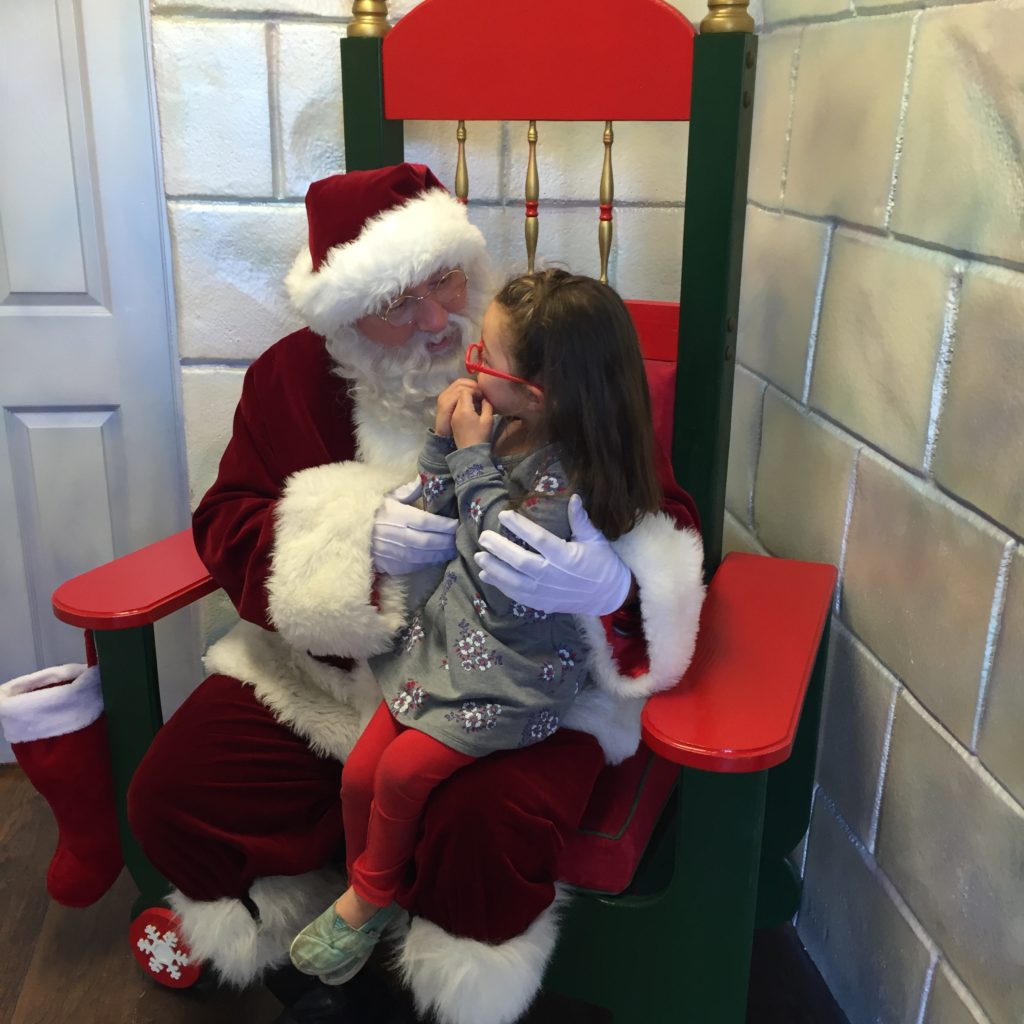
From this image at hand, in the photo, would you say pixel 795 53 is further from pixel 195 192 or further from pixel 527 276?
pixel 195 192

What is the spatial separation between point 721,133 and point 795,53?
31 centimetres

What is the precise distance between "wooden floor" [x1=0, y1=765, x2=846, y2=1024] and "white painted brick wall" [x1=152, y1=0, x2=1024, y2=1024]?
6cm

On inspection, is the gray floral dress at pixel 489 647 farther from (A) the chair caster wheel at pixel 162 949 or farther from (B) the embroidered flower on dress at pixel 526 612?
(A) the chair caster wheel at pixel 162 949

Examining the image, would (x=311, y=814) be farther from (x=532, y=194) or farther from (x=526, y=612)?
(x=532, y=194)

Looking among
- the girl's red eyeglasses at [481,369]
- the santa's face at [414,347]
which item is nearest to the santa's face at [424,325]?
the santa's face at [414,347]

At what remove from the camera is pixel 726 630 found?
118 centimetres

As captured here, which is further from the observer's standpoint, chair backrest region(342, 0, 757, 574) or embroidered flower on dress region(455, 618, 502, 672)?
chair backrest region(342, 0, 757, 574)

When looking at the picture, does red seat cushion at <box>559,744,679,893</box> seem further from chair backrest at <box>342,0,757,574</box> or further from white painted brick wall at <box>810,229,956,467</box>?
white painted brick wall at <box>810,229,956,467</box>

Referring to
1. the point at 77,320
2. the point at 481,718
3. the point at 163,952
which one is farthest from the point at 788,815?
the point at 77,320

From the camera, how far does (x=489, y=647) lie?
1.11 meters

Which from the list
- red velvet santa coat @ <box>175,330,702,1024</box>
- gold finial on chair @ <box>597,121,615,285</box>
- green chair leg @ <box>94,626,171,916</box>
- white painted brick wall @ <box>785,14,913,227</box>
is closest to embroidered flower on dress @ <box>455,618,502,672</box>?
red velvet santa coat @ <box>175,330,702,1024</box>

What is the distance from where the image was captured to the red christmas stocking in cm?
129

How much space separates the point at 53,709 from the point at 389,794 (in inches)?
19.1

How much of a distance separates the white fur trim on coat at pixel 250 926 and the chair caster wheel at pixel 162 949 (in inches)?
7.1
